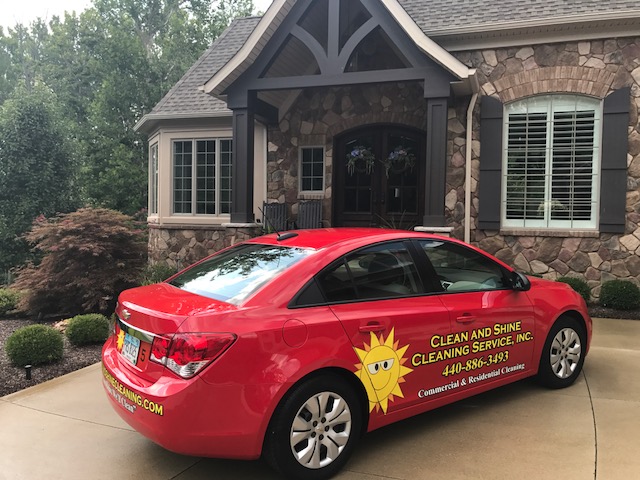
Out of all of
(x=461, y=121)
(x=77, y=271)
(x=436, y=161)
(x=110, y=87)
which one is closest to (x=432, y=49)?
(x=436, y=161)

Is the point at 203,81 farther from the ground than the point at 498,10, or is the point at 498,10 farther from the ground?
the point at 498,10

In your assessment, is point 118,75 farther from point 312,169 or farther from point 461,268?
point 461,268

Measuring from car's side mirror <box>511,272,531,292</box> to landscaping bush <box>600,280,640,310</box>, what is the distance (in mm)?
4592

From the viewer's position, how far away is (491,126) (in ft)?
Answer: 29.3

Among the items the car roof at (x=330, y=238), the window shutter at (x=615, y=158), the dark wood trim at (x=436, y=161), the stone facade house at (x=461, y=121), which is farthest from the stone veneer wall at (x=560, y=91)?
the car roof at (x=330, y=238)

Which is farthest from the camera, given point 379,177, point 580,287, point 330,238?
point 379,177

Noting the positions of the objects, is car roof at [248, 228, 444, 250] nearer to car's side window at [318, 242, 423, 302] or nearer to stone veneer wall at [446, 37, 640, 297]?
car's side window at [318, 242, 423, 302]

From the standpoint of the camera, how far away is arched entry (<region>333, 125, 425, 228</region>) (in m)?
9.85

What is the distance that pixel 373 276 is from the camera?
3.52 metres

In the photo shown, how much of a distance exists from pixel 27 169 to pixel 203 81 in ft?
26.1

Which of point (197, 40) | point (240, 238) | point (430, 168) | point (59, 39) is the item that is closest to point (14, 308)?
point (240, 238)

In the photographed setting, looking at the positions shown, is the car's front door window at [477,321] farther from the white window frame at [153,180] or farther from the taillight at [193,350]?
the white window frame at [153,180]

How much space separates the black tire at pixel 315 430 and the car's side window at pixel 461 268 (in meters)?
1.23

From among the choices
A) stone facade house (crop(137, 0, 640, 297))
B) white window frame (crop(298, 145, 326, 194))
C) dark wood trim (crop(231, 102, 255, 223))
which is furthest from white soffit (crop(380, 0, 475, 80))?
white window frame (crop(298, 145, 326, 194))
